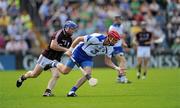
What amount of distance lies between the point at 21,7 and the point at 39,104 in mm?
22137

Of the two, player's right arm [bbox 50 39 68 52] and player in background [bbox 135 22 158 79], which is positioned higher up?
player in background [bbox 135 22 158 79]

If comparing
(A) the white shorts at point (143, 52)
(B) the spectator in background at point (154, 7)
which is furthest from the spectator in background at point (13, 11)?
(A) the white shorts at point (143, 52)

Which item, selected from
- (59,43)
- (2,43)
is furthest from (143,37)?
(59,43)

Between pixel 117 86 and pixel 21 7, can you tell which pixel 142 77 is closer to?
pixel 117 86

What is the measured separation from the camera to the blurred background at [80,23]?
120 ft

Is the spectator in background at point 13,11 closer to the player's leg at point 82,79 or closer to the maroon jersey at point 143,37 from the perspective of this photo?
the maroon jersey at point 143,37

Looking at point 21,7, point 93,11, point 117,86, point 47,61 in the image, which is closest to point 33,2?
point 21,7

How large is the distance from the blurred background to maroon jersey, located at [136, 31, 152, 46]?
6.66m

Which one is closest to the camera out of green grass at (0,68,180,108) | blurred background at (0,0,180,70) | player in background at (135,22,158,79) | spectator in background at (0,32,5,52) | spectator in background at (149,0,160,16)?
green grass at (0,68,180,108)

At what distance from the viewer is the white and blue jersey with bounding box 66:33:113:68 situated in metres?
18.6

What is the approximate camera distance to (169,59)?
38062 mm

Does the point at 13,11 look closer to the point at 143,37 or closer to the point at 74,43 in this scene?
the point at 143,37

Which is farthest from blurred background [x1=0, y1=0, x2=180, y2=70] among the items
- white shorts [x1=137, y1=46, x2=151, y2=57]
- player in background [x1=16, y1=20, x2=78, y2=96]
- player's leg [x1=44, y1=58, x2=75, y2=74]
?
player's leg [x1=44, y1=58, x2=75, y2=74]

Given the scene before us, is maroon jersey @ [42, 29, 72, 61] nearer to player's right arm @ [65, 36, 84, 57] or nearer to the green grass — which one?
player's right arm @ [65, 36, 84, 57]
